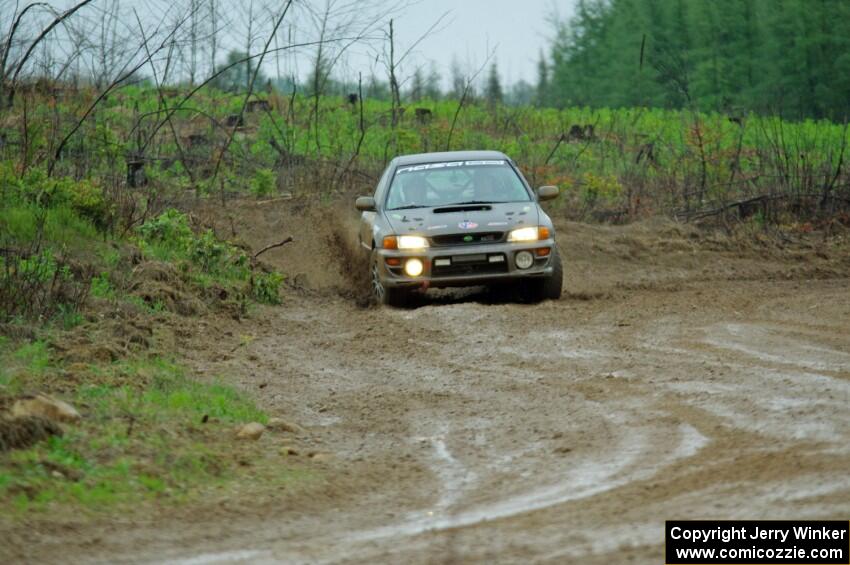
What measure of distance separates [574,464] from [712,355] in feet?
11.3

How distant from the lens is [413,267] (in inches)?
527

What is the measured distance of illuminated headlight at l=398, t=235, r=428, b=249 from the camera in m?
13.4

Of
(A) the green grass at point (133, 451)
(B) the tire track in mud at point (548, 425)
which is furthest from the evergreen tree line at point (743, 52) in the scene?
(A) the green grass at point (133, 451)

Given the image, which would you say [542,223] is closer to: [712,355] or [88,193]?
[712,355]

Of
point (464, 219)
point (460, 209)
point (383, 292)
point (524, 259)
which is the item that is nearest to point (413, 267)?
point (383, 292)

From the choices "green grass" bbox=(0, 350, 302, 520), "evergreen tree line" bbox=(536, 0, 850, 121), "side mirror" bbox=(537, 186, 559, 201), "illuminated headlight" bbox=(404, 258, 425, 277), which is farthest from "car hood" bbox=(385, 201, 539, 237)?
"evergreen tree line" bbox=(536, 0, 850, 121)

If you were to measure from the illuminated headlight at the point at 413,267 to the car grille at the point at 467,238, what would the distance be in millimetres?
277

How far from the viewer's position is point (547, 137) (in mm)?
32781

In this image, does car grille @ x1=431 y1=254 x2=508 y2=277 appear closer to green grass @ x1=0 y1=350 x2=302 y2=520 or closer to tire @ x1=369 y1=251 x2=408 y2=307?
tire @ x1=369 y1=251 x2=408 y2=307

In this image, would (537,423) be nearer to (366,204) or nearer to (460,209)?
(460,209)

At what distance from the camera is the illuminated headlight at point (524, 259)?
13.3 metres

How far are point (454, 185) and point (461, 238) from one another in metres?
1.23

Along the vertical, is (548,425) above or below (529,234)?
below

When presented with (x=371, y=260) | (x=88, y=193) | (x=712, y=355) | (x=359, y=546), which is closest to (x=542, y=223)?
(x=371, y=260)
